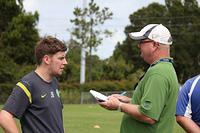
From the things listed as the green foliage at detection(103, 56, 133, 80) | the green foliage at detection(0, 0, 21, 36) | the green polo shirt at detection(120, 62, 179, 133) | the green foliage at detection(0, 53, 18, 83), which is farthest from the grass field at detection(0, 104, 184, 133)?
the green foliage at detection(103, 56, 133, 80)

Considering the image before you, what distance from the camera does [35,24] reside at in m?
56.4

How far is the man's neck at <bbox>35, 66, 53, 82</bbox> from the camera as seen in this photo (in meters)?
5.13

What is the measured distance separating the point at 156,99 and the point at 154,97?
25 mm

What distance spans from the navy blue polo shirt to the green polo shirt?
686mm

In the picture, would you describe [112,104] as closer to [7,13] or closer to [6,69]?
[6,69]

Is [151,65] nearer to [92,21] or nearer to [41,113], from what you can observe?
[41,113]

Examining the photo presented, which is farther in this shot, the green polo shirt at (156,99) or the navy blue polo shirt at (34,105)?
the navy blue polo shirt at (34,105)

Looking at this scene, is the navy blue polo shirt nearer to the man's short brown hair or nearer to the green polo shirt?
the man's short brown hair

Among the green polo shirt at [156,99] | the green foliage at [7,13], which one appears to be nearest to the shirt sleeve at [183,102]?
the green polo shirt at [156,99]

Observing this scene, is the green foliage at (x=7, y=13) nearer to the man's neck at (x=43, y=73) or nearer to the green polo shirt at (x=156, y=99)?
the man's neck at (x=43, y=73)

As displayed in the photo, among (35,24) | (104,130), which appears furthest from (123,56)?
(104,130)

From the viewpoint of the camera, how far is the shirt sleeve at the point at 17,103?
4.85m

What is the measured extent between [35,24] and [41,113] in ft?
171

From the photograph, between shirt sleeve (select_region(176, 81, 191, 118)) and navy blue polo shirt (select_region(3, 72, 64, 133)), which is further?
shirt sleeve (select_region(176, 81, 191, 118))
